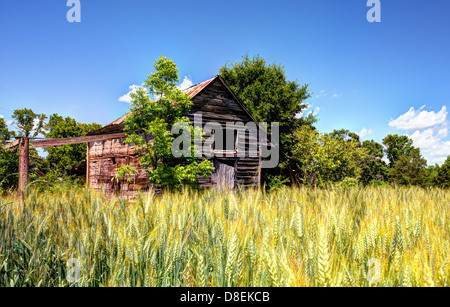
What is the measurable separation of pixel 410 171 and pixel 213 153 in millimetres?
22574

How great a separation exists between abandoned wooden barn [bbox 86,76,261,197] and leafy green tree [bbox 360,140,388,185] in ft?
57.2

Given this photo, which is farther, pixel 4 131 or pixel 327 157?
pixel 4 131

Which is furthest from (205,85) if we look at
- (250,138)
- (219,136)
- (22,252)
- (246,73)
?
(246,73)

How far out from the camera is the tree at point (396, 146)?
34750 millimetres

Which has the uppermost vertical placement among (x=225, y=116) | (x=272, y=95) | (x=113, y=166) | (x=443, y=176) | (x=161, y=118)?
(x=272, y=95)

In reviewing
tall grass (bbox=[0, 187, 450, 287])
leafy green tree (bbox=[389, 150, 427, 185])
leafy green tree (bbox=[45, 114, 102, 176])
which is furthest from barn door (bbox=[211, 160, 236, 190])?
leafy green tree (bbox=[389, 150, 427, 185])

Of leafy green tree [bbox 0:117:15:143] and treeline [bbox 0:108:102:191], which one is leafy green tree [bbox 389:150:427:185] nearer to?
treeline [bbox 0:108:102:191]

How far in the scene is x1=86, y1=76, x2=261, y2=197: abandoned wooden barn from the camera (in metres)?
13.3

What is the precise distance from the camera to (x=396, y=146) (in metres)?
35.2

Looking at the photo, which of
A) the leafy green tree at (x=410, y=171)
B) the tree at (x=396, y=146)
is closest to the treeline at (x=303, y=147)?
the leafy green tree at (x=410, y=171)

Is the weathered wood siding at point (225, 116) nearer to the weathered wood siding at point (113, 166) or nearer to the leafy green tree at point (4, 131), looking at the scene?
the weathered wood siding at point (113, 166)

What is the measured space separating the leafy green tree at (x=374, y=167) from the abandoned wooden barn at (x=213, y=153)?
1744cm

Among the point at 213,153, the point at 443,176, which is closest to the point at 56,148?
the point at 213,153

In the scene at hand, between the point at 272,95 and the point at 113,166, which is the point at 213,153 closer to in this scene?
the point at 113,166
